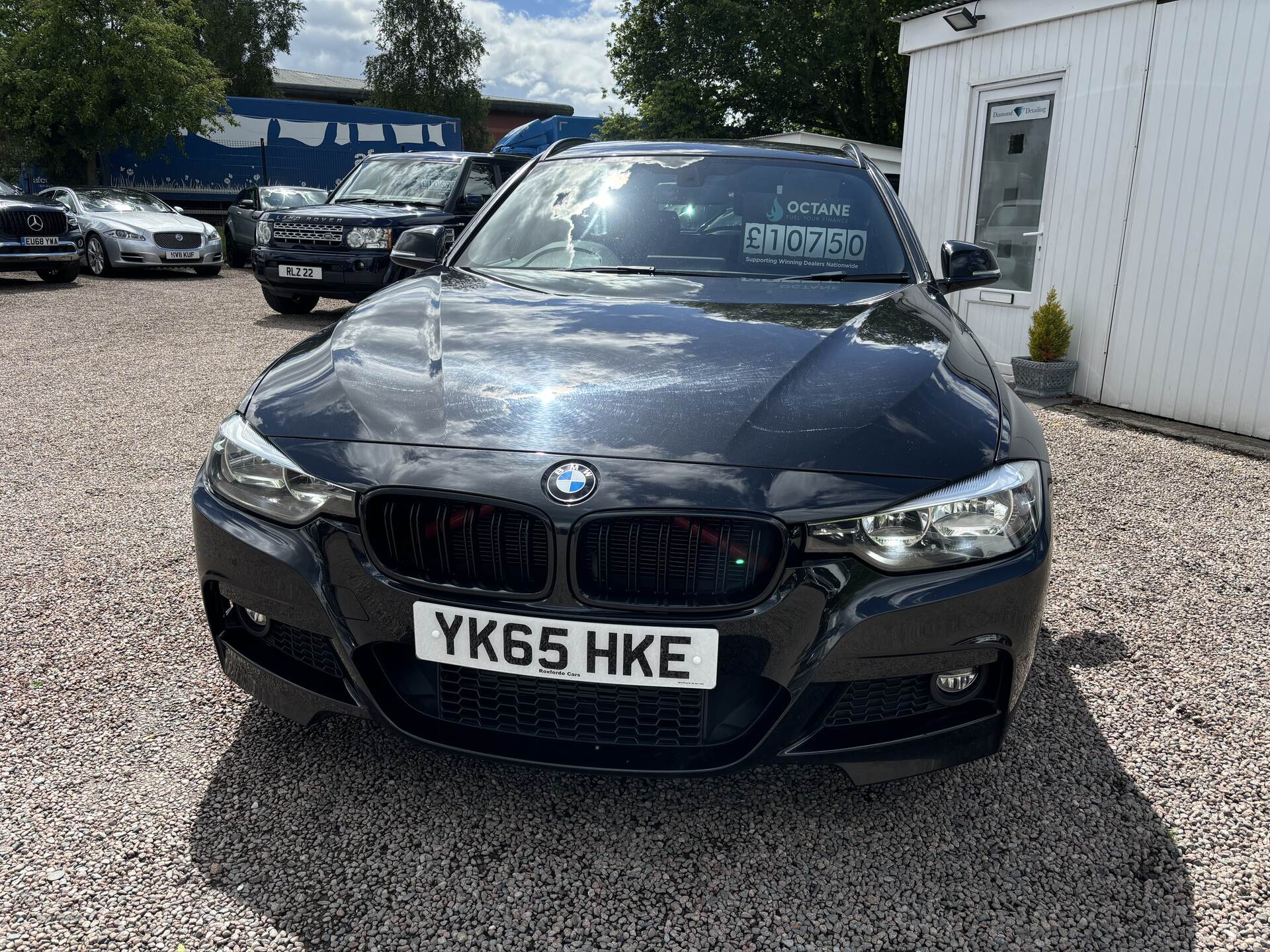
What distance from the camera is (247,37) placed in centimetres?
3966

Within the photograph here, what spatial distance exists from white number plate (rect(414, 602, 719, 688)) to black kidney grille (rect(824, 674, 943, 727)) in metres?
0.28

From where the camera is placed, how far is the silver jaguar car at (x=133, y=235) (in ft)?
50.4

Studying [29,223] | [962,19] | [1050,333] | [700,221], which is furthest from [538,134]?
[700,221]

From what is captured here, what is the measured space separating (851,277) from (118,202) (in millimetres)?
16943

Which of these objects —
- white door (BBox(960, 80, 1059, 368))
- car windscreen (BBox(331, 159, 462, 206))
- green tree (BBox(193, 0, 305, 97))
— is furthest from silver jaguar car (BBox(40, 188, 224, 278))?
green tree (BBox(193, 0, 305, 97))

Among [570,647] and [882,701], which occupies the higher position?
[570,647]

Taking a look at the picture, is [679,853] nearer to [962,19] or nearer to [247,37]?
[962,19]

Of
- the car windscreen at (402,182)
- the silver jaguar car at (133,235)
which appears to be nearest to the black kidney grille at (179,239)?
the silver jaguar car at (133,235)

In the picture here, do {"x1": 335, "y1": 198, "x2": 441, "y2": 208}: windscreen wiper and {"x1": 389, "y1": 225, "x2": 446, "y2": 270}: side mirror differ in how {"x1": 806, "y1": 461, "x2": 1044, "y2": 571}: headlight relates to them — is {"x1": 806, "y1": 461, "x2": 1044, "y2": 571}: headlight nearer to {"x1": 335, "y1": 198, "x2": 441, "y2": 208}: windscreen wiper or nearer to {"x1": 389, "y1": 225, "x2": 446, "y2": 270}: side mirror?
{"x1": 389, "y1": 225, "x2": 446, "y2": 270}: side mirror

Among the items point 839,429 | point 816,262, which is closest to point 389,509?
point 839,429

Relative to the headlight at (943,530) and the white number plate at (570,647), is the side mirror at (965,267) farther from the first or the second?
the white number plate at (570,647)

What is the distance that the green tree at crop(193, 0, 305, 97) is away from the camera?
3888 centimetres

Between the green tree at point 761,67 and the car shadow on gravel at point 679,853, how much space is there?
1040 inches

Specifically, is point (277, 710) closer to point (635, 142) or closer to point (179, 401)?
point (635, 142)
